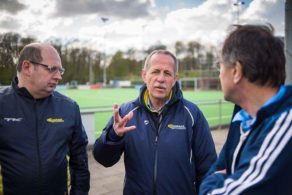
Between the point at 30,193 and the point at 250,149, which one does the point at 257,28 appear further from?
the point at 30,193

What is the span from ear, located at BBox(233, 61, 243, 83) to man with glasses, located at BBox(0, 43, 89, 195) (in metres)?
1.73

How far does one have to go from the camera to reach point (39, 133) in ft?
8.61

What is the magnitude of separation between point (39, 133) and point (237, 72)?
70.7 inches

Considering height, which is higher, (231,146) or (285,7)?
(285,7)

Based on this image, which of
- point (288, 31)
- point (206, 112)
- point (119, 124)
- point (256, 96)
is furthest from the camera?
point (206, 112)

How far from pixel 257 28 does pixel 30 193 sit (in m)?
2.15

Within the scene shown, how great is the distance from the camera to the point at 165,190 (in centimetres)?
252

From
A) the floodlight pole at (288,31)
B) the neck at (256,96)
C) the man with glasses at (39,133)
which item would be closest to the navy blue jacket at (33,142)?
the man with glasses at (39,133)

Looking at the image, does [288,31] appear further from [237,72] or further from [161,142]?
[237,72]

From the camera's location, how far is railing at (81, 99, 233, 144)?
8.16m

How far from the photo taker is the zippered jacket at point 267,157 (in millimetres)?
1333

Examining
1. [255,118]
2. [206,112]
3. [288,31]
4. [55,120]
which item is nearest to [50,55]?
[55,120]

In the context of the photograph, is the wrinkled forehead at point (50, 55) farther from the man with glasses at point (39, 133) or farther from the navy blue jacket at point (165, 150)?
the navy blue jacket at point (165, 150)

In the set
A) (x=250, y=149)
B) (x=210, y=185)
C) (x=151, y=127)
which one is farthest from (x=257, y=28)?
(x=151, y=127)
